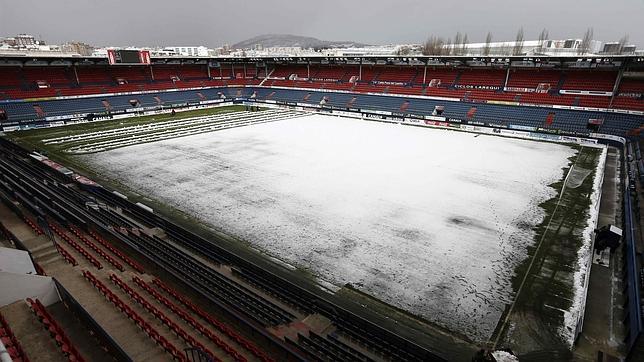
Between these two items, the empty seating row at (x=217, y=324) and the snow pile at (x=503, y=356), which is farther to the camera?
the snow pile at (x=503, y=356)

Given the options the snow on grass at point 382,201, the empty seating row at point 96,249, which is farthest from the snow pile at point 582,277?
the empty seating row at point 96,249

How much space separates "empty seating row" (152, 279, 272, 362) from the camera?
8539mm

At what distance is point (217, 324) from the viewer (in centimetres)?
942

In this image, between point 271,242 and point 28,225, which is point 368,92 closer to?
point 271,242

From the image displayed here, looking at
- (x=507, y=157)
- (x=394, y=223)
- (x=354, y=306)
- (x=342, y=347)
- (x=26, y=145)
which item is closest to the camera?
(x=342, y=347)

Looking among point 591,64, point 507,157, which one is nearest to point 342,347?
point 507,157

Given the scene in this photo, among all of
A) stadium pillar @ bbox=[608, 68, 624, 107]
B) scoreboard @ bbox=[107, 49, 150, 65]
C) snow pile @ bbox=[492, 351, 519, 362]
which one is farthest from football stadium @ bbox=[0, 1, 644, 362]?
scoreboard @ bbox=[107, 49, 150, 65]

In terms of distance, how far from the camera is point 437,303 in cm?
1168

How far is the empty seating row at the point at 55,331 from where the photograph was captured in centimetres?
745

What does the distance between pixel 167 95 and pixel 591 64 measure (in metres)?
60.0

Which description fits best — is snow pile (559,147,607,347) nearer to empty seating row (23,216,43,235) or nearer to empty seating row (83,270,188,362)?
empty seating row (83,270,188,362)

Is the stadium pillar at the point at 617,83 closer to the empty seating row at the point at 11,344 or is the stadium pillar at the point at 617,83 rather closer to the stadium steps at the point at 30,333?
the stadium steps at the point at 30,333

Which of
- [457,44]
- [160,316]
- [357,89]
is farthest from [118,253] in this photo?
[457,44]

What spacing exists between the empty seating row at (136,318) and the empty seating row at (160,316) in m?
0.38
